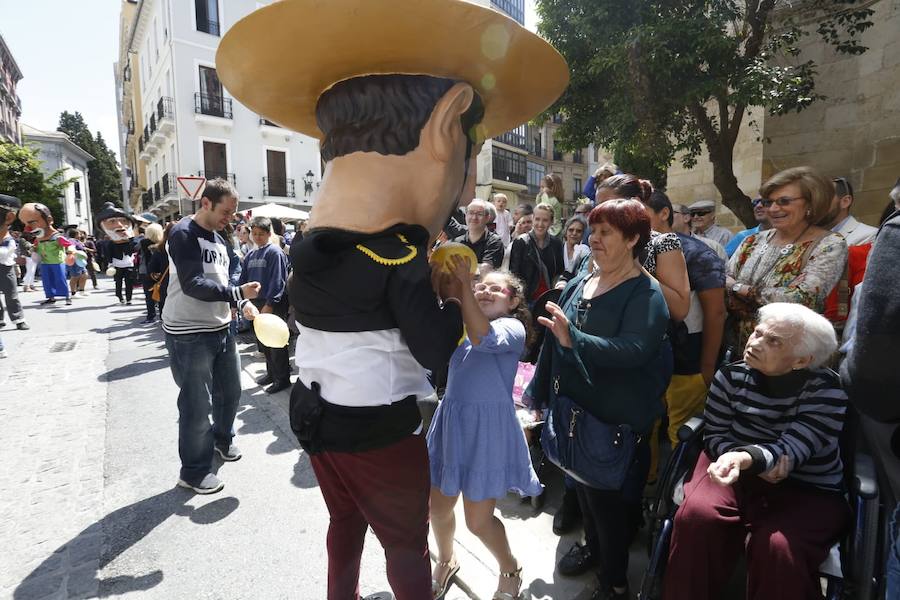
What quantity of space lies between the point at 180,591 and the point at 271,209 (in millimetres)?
10397

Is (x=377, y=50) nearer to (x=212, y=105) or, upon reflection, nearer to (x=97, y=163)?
(x=212, y=105)

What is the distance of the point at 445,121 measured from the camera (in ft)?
4.24

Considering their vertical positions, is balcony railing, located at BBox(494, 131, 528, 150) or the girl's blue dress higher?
balcony railing, located at BBox(494, 131, 528, 150)

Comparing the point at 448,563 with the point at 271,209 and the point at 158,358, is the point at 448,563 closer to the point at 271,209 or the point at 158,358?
the point at 158,358

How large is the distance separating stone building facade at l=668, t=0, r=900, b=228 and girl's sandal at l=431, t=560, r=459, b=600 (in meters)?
7.62

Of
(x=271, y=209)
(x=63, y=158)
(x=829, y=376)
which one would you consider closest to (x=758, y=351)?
(x=829, y=376)

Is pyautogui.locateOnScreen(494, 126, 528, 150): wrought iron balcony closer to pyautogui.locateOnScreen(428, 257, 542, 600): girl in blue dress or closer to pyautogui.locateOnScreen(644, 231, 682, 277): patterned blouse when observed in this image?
pyautogui.locateOnScreen(644, 231, 682, 277): patterned blouse

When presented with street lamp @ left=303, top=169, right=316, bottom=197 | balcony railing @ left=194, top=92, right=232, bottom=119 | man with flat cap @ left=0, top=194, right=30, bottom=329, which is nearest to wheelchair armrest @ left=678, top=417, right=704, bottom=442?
man with flat cap @ left=0, top=194, right=30, bottom=329

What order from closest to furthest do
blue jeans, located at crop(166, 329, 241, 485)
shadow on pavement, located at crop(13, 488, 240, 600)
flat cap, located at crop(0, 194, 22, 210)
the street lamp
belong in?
shadow on pavement, located at crop(13, 488, 240, 600), blue jeans, located at crop(166, 329, 241, 485), flat cap, located at crop(0, 194, 22, 210), the street lamp

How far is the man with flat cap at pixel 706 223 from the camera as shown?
5.09 m

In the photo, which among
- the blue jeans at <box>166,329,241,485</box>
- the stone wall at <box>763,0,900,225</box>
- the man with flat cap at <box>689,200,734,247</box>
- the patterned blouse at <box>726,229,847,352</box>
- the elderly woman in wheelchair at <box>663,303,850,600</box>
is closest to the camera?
the elderly woman in wheelchair at <box>663,303,850,600</box>

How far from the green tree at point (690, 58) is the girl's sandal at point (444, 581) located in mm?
6270

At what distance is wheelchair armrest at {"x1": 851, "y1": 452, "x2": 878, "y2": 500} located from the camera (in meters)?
1.50

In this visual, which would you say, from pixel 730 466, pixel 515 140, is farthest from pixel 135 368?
pixel 515 140
